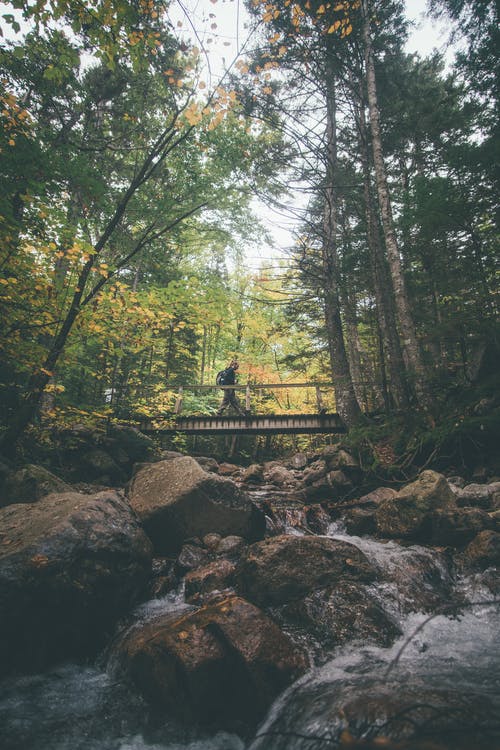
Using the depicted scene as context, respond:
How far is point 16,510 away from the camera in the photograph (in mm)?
4059

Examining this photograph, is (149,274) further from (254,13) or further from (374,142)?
(374,142)

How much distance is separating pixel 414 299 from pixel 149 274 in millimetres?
12637

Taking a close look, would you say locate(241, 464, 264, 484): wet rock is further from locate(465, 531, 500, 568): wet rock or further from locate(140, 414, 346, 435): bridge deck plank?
locate(465, 531, 500, 568): wet rock

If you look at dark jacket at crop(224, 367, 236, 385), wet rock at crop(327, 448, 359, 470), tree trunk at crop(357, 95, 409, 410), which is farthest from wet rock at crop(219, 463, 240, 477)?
tree trunk at crop(357, 95, 409, 410)

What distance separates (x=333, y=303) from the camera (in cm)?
1045

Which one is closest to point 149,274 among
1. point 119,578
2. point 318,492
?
point 318,492

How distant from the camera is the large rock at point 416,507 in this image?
4.78 m

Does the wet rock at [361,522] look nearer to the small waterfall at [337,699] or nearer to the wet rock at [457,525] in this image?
the wet rock at [457,525]

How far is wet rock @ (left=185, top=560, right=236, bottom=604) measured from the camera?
3.98 metres

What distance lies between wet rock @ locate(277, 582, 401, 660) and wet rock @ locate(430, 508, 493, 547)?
1.80 metres

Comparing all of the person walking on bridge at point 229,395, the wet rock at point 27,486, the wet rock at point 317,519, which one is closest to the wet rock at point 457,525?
the wet rock at point 317,519

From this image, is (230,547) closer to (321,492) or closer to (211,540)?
(211,540)

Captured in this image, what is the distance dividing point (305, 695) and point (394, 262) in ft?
29.4

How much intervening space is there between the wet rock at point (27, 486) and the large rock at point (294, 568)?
11.4 feet
